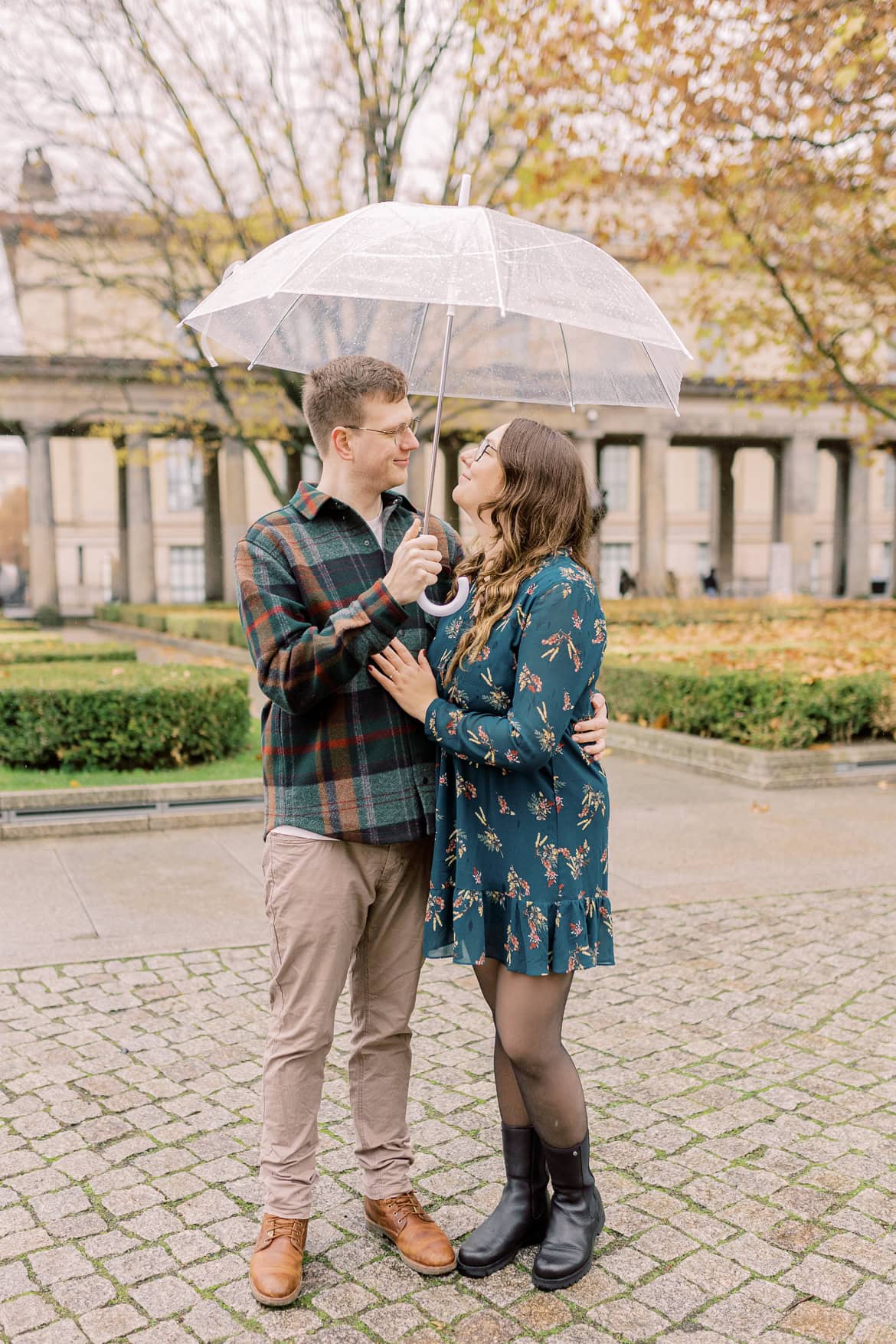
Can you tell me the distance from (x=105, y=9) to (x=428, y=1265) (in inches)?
603

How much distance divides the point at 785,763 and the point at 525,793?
7.07m

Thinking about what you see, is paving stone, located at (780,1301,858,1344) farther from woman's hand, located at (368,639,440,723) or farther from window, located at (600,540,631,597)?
window, located at (600,540,631,597)

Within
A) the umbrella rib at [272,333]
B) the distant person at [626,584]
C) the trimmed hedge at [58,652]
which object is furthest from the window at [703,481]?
the umbrella rib at [272,333]

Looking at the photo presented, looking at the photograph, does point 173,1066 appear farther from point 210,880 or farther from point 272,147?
A: point 272,147

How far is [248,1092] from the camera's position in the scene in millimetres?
4070

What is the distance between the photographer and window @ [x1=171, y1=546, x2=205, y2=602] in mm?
49781

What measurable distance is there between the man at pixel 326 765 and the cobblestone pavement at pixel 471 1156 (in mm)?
237

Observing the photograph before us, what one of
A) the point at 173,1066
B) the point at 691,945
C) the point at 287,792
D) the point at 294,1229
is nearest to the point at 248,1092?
the point at 173,1066

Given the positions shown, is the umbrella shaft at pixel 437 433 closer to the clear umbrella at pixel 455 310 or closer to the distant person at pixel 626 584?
the clear umbrella at pixel 455 310

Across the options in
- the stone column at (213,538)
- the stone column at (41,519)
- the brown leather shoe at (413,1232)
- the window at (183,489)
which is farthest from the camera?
Answer: the window at (183,489)

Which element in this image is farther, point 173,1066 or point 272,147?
point 272,147

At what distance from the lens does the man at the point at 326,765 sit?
113 inches

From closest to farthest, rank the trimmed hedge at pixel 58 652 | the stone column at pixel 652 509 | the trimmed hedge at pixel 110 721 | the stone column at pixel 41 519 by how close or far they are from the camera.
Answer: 1. the trimmed hedge at pixel 110 721
2. the trimmed hedge at pixel 58 652
3. the stone column at pixel 41 519
4. the stone column at pixel 652 509

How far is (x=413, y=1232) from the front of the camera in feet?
10.1
